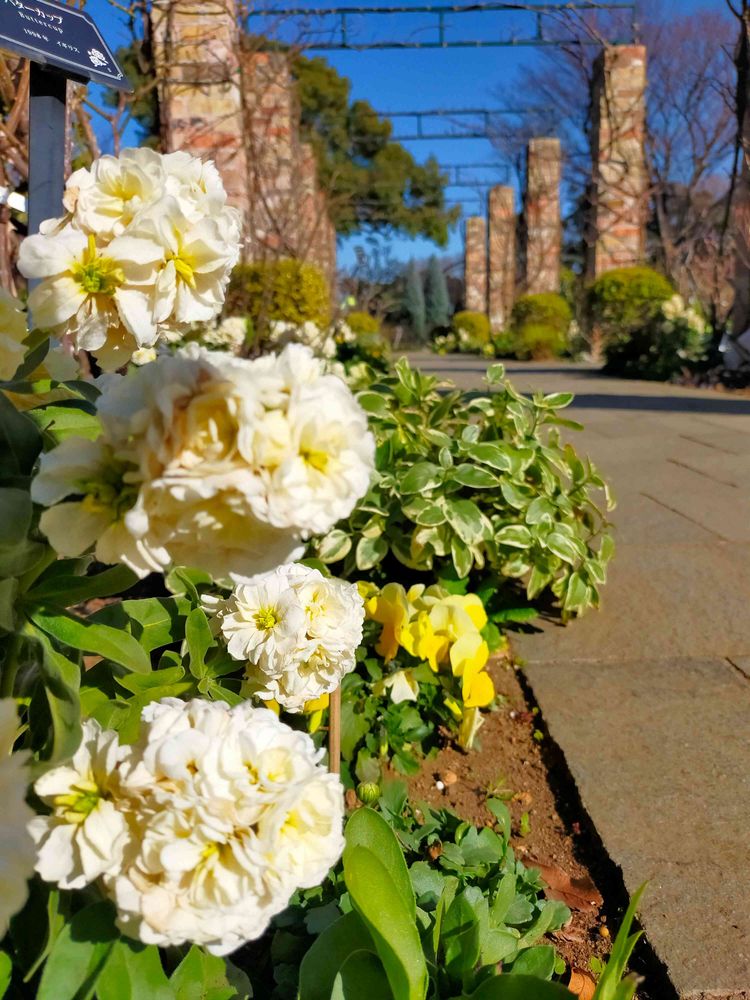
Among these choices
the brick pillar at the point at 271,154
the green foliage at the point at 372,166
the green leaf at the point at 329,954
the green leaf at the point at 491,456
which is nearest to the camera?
the green leaf at the point at 329,954

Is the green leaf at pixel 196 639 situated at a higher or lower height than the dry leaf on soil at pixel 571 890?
higher

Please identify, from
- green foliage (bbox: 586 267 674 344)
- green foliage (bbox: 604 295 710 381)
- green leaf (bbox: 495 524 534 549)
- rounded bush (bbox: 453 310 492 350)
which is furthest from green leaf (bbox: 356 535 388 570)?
rounded bush (bbox: 453 310 492 350)

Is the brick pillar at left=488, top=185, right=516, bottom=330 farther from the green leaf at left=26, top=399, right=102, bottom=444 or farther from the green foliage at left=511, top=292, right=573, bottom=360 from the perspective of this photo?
the green leaf at left=26, top=399, right=102, bottom=444

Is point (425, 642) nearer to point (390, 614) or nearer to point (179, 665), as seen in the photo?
point (390, 614)

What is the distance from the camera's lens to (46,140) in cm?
159

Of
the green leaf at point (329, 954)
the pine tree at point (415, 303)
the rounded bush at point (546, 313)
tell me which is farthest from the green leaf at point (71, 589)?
the pine tree at point (415, 303)

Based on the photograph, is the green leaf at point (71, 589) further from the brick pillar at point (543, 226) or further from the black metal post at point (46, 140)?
the brick pillar at point (543, 226)

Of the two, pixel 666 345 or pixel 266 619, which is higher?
pixel 666 345

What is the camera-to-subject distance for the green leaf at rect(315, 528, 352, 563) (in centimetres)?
194

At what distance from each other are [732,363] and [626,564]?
683 centimetres

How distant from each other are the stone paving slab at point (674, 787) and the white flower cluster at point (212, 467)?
29.8 inches

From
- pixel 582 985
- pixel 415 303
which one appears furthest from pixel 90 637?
pixel 415 303

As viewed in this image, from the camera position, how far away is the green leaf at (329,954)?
2.75 ft

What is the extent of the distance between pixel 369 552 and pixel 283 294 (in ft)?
15.9
